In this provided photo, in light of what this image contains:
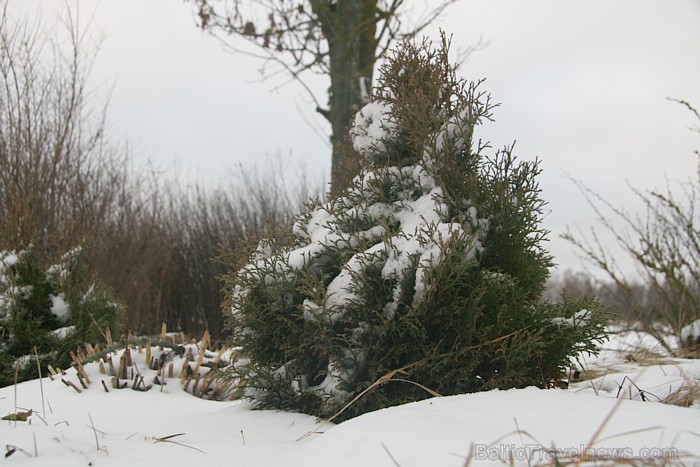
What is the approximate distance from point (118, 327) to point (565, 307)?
3.78 meters

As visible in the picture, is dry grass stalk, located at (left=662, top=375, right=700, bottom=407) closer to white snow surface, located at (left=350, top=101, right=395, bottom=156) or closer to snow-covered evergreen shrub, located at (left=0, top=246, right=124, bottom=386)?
white snow surface, located at (left=350, top=101, right=395, bottom=156)

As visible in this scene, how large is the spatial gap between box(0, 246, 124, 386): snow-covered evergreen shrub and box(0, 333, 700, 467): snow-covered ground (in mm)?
1542

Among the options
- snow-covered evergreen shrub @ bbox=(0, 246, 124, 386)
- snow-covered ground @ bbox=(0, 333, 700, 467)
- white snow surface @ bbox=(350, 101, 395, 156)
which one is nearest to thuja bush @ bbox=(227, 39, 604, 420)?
white snow surface @ bbox=(350, 101, 395, 156)

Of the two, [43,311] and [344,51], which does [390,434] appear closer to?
[43,311]

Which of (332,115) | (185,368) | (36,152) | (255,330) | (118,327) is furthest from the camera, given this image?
(332,115)

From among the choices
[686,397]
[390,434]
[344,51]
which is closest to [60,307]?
[390,434]

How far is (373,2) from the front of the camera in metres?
8.33

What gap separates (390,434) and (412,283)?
75cm

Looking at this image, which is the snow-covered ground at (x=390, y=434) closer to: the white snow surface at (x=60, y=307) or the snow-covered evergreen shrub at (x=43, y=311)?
the snow-covered evergreen shrub at (x=43, y=311)

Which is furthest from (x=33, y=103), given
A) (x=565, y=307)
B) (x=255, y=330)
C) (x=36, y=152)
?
(x=565, y=307)

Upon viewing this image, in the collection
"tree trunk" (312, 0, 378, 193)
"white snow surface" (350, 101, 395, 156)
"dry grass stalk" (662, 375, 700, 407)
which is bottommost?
"dry grass stalk" (662, 375, 700, 407)

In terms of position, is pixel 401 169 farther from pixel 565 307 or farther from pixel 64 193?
pixel 64 193

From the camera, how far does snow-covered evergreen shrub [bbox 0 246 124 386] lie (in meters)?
4.16

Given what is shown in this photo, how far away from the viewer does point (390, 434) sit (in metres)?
1.83
